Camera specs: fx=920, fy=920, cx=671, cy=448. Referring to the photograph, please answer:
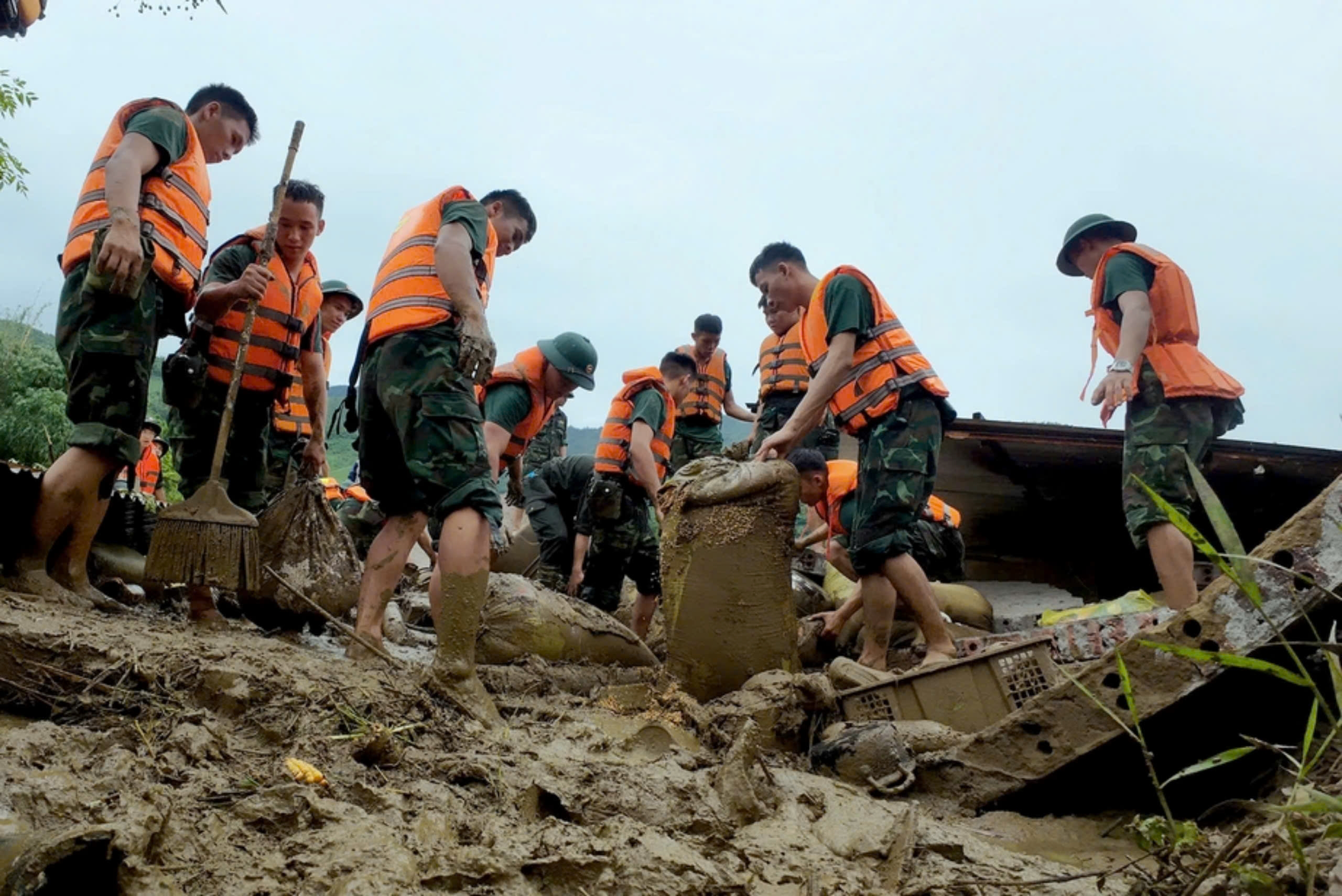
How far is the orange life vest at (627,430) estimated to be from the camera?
6.04 metres

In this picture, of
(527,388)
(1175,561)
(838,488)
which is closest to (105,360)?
(527,388)

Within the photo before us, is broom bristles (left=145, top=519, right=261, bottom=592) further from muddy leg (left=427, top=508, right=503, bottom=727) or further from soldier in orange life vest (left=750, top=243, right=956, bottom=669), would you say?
soldier in orange life vest (left=750, top=243, right=956, bottom=669)

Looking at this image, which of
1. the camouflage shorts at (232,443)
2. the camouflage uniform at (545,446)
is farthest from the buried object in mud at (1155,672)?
the camouflage uniform at (545,446)

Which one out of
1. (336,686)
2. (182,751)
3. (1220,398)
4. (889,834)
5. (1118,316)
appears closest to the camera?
(182,751)

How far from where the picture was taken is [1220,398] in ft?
12.4

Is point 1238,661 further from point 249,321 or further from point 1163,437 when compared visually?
point 249,321

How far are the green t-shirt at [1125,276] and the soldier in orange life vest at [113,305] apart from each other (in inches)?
149

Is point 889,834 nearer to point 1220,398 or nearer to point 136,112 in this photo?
point 1220,398

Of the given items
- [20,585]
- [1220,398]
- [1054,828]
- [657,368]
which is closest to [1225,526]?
[1054,828]

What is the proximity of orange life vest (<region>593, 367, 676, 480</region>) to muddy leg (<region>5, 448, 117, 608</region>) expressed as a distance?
3.27m

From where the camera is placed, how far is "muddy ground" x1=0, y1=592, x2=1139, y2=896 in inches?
55.5

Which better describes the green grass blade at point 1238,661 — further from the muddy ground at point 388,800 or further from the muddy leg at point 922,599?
the muddy leg at point 922,599

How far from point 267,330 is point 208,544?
4.33ft

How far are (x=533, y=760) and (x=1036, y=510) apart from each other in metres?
6.65
